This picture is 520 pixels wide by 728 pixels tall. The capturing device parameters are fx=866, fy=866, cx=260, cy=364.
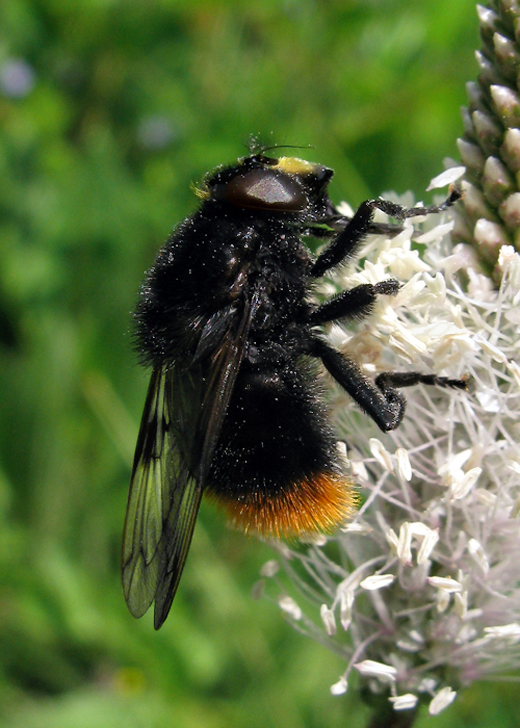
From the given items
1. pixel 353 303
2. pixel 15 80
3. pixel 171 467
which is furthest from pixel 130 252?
pixel 353 303

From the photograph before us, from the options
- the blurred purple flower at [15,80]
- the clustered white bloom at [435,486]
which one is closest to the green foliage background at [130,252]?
the blurred purple flower at [15,80]

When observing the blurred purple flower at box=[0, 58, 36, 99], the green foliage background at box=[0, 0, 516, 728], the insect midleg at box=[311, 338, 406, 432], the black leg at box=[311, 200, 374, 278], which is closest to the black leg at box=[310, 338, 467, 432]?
the insect midleg at box=[311, 338, 406, 432]

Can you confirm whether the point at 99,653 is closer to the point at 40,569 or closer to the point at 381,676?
the point at 40,569

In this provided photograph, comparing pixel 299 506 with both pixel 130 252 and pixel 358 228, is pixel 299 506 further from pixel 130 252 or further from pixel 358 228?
pixel 130 252

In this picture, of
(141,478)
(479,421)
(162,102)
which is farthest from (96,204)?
(479,421)

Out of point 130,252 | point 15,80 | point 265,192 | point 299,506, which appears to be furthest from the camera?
point 15,80

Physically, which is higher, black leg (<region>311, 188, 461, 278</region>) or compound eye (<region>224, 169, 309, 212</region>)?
compound eye (<region>224, 169, 309, 212</region>)

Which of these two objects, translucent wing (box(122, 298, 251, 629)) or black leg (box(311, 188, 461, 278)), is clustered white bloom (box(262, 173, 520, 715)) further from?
translucent wing (box(122, 298, 251, 629))
